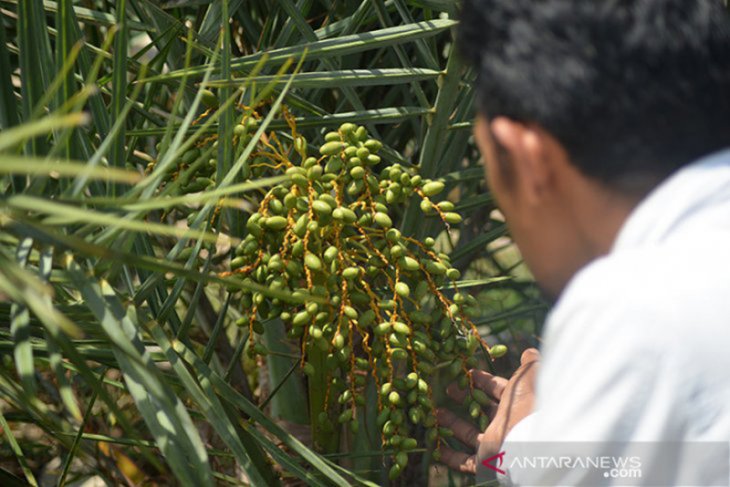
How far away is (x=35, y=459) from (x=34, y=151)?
996 mm

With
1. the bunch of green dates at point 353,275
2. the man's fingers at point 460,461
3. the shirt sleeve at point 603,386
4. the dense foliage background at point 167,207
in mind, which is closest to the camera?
the shirt sleeve at point 603,386

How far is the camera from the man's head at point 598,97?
641 mm

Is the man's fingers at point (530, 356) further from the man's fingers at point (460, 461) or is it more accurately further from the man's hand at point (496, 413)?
the man's fingers at point (460, 461)

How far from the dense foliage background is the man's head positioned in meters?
0.22

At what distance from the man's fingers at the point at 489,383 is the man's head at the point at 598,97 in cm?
51

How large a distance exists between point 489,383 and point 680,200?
1.92ft

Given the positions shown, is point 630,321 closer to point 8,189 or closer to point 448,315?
point 448,315

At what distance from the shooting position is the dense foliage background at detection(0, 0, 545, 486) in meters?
0.75

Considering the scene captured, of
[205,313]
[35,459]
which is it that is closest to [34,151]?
[205,313]

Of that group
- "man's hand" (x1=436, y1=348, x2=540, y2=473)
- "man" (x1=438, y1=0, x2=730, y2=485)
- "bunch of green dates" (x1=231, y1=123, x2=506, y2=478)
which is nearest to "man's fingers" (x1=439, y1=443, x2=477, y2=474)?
"man's hand" (x1=436, y1=348, x2=540, y2=473)

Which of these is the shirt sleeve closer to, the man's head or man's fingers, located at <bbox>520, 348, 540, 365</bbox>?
the man's head

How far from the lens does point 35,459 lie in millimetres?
1741

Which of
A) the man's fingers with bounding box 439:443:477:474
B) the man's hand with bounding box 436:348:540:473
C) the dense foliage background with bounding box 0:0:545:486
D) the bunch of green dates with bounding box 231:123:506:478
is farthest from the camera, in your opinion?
the man's fingers with bounding box 439:443:477:474

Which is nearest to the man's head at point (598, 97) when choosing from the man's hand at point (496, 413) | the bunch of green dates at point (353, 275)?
the bunch of green dates at point (353, 275)
